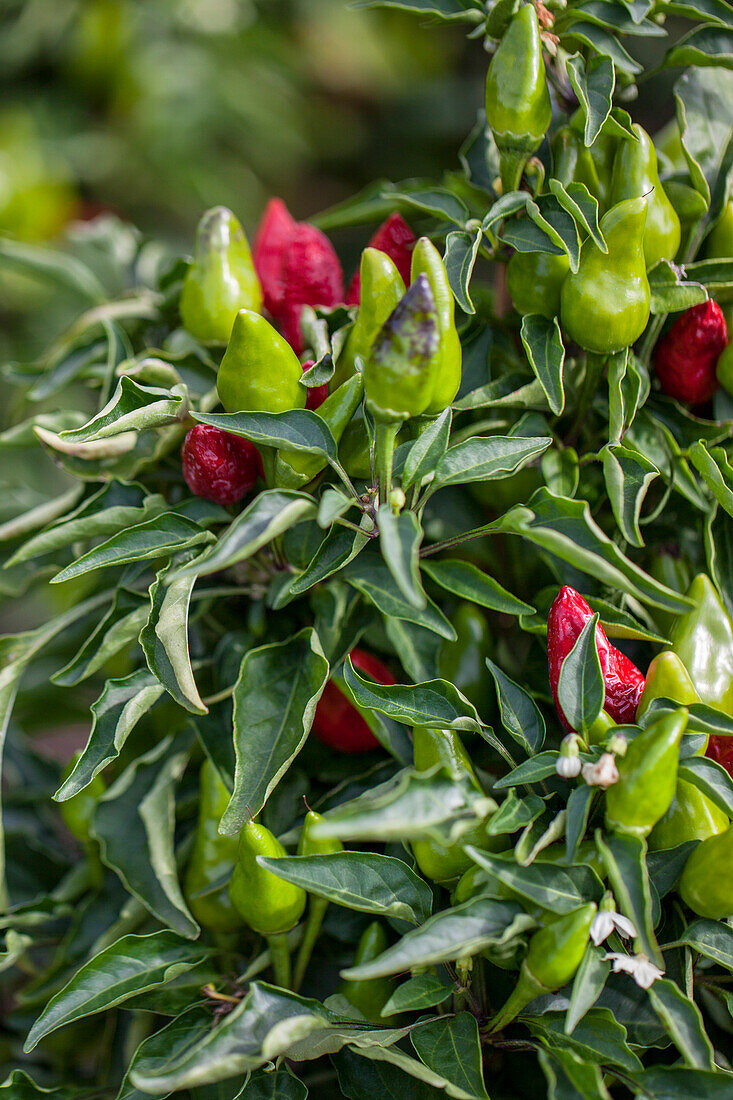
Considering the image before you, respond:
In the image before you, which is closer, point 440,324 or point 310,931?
point 440,324

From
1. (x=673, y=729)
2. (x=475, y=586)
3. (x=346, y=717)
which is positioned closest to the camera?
(x=673, y=729)

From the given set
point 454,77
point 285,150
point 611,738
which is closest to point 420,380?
point 611,738

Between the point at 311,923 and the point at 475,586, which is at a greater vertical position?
the point at 475,586

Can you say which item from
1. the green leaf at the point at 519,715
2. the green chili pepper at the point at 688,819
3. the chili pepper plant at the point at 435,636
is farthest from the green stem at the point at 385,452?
the green chili pepper at the point at 688,819

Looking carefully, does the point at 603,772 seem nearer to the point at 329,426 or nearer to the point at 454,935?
the point at 454,935

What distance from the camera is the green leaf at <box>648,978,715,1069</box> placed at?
388 millimetres

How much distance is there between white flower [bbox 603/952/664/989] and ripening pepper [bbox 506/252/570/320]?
1.12 ft

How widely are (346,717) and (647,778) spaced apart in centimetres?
25

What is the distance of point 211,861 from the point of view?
0.57m

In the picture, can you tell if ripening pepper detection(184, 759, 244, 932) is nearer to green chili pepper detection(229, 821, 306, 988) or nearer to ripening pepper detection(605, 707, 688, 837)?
green chili pepper detection(229, 821, 306, 988)

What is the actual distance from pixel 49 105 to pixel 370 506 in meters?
2.04

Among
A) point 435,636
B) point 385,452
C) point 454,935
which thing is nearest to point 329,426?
point 385,452

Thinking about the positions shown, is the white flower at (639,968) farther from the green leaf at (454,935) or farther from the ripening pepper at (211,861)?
the ripening pepper at (211,861)

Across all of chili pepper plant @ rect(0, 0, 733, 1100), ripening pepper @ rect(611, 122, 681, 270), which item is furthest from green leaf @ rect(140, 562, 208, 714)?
ripening pepper @ rect(611, 122, 681, 270)
